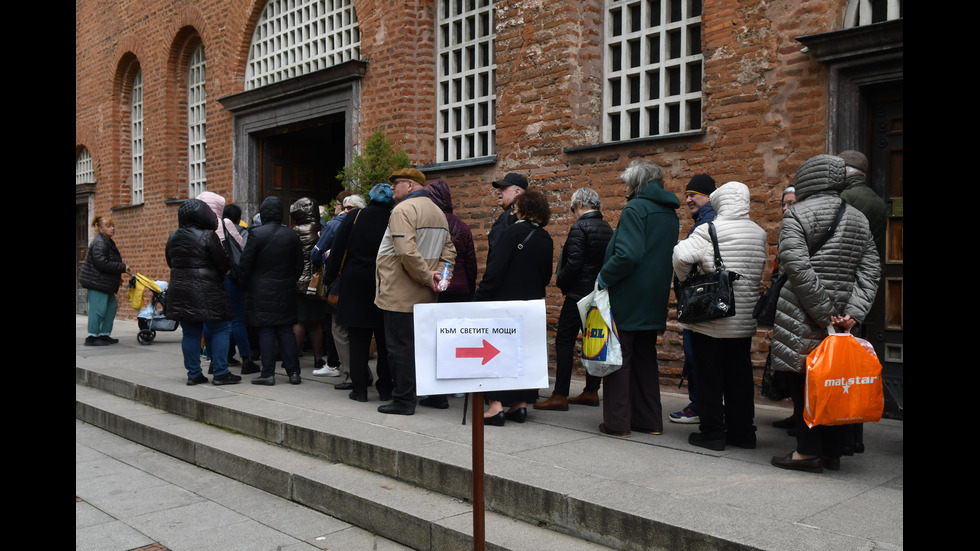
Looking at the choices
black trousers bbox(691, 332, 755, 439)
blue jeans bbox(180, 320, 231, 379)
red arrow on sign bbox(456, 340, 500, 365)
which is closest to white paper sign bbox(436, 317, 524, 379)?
red arrow on sign bbox(456, 340, 500, 365)

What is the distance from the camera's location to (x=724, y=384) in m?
5.21

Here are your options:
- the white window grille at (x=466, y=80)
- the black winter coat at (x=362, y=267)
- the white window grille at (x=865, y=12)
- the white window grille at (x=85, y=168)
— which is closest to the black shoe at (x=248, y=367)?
the black winter coat at (x=362, y=267)

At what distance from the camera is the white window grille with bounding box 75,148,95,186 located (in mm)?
18938

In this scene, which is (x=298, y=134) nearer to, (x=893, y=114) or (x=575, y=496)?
(x=893, y=114)

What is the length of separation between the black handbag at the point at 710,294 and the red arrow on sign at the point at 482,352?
1995 millimetres

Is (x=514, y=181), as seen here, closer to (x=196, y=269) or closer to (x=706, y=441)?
(x=706, y=441)

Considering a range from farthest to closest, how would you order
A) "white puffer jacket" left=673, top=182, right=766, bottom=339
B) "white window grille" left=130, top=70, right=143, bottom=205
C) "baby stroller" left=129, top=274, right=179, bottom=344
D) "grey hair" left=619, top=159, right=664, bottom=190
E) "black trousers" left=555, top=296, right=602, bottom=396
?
"white window grille" left=130, top=70, right=143, bottom=205, "baby stroller" left=129, top=274, right=179, bottom=344, "black trousers" left=555, top=296, right=602, bottom=396, "grey hair" left=619, top=159, right=664, bottom=190, "white puffer jacket" left=673, top=182, right=766, bottom=339

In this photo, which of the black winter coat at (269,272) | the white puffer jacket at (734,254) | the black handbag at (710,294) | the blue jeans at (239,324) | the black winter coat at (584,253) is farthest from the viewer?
the blue jeans at (239,324)

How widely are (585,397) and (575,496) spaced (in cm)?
289

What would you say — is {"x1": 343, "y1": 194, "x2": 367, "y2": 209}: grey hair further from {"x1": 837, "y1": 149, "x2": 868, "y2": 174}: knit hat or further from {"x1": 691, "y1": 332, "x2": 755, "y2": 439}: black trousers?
{"x1": 837, "y1": 149, "x2": 868, "y2": 174}: knit hat

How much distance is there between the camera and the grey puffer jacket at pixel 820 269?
4508 millimetres

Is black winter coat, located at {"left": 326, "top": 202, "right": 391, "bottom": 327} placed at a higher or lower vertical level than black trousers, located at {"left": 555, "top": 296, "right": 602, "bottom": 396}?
higher

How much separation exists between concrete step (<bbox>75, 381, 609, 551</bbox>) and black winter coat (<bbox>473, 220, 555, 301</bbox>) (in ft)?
5.14

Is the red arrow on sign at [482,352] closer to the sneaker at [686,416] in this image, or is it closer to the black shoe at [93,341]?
the sneaker at [686,416]
